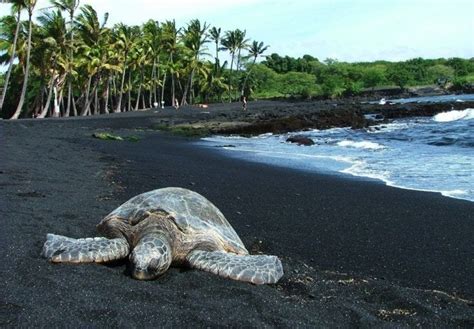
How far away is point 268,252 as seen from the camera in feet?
15.8

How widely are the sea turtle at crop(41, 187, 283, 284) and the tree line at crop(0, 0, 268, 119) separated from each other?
89.5 feet

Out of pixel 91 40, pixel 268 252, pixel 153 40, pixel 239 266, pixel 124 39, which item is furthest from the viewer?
pixel 153 40

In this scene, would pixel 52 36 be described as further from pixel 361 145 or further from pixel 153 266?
pixel 153 266

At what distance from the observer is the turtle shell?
419cm

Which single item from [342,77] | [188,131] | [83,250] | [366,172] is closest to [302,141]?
[366,172]

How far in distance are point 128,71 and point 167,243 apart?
182 ft

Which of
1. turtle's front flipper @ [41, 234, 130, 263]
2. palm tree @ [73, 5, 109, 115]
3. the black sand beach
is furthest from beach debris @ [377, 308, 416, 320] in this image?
palm tree @ [73, 5, 109, 115]

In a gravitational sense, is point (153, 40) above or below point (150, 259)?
above

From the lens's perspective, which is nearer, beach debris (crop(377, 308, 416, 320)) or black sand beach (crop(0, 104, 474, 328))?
black sand beach (crop(0, 104, 474, 328))

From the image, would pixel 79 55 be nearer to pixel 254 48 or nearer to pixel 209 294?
pixel 254 48

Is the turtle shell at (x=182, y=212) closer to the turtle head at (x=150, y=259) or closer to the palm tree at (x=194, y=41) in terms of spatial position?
the turtle head at (x=150, y=259)

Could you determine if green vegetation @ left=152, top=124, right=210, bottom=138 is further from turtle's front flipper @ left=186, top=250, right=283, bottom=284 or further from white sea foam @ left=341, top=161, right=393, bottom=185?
turtle's front flipper @ left=186, top=250, right=283, bottom=284

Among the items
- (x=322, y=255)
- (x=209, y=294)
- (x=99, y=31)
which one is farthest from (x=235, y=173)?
(x=99, y=31)

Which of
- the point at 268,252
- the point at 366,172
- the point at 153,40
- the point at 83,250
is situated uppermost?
the point at 153,40
